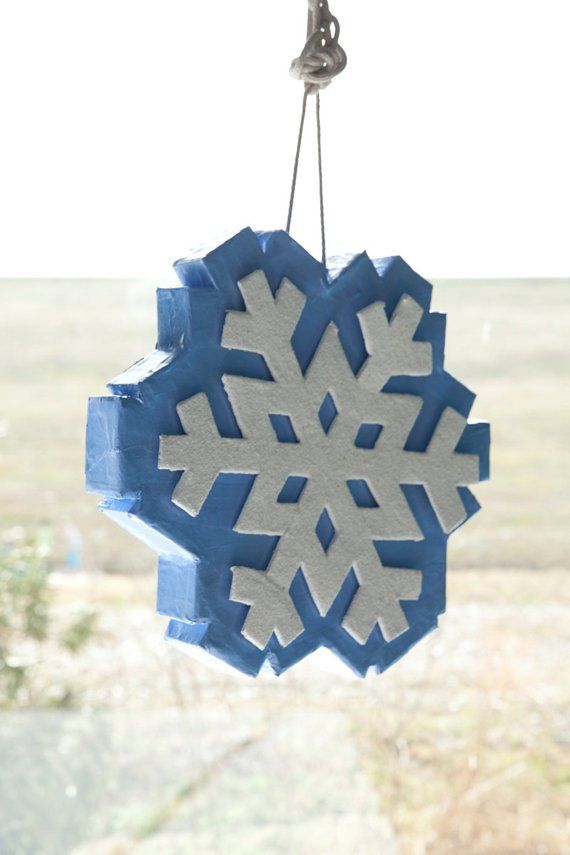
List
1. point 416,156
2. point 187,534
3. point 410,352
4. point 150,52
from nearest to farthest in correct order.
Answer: point 187,534 → point 410,352 → point 150,52 → point 416,156

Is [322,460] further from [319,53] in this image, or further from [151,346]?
[151,346]

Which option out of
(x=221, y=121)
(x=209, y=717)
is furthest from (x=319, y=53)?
(x=209, y=717)

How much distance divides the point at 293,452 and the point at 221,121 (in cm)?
108

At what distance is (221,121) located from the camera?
1643mm

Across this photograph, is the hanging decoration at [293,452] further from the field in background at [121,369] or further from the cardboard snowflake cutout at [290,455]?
the field in background at [121,369]

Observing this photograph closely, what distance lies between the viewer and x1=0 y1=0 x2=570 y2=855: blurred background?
5.36 ft

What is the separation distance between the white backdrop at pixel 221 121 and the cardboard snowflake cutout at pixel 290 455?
0.87 m

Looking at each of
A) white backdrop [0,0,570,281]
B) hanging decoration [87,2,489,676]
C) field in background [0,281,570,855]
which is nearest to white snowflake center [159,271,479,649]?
hanging decoration [87,2,489,676]

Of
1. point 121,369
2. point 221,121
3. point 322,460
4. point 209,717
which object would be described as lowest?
point 209,717

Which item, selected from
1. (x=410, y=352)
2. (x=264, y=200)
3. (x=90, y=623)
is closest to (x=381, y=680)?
(x=90, y=623)

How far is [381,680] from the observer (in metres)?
1.87

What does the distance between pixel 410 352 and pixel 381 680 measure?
123 centimetres

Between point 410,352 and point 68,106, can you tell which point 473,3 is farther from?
point 410,352

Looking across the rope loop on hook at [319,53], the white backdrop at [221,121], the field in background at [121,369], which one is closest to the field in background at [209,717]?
the field in background at [121,369]
